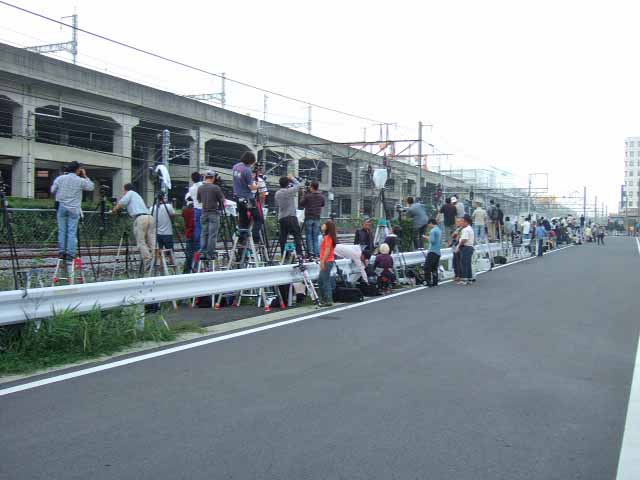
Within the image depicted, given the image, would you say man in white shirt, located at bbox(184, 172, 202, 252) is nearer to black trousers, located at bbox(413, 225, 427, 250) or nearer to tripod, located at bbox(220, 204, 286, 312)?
tripod, located at bbox(220, 204, 286, 312)

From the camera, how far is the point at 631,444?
4.23 meters

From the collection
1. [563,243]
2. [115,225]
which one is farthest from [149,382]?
[563,243]

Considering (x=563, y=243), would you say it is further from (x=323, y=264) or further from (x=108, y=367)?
(x=108, y=367)

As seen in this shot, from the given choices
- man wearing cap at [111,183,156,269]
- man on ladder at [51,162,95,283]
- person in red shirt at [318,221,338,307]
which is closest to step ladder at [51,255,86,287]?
man on ladder at [51,162,95,283]

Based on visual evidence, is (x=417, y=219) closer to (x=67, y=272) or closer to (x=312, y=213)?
(x=312, y=213)

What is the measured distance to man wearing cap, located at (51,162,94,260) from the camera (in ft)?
30.1

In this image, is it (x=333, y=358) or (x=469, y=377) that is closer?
(x=469, y=377)

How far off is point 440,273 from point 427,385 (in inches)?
449

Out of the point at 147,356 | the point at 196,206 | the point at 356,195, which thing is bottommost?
the point at 147,356

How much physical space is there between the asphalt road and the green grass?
2.47 feet

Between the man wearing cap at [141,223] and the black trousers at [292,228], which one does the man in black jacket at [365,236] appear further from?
the man wearing cap at [141,223]

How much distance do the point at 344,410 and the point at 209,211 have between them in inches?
250

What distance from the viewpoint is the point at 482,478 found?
12.0 feet

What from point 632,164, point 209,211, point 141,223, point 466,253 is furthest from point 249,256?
point 632,164
